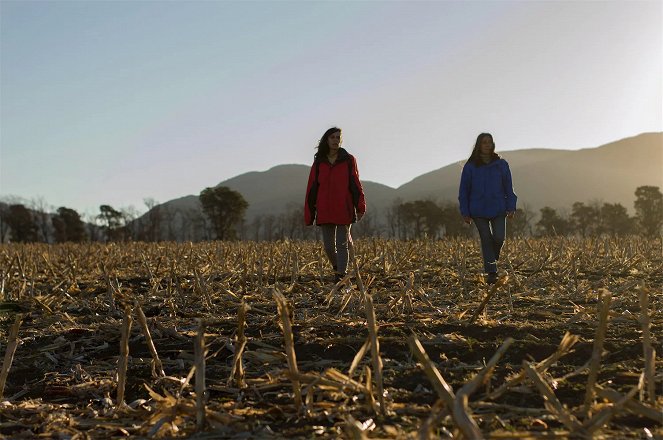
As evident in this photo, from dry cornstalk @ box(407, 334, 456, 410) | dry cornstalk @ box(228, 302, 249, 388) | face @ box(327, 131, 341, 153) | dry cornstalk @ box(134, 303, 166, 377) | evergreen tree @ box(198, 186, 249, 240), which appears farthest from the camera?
evergreen tree @ box(198, 186, 249, 240)

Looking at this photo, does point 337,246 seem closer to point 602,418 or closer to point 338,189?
point 338,189

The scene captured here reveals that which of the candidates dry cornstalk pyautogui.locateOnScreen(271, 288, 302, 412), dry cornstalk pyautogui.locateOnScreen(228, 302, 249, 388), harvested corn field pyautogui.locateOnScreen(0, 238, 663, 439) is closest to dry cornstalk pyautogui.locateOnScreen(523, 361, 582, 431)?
harvested corn field pyautogui.locateOnScreen(0, 238, 663, 439)

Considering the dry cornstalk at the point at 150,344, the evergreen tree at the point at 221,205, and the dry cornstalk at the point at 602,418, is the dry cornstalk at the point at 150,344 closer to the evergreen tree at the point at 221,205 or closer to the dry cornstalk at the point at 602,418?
the dry cornstalk at the point at 602,418

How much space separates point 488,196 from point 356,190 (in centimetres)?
156

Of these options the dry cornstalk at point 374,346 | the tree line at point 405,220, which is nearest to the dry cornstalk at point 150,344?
the dry cornstalk at point 374,346

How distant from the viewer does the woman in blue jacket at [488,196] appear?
6.84 meters

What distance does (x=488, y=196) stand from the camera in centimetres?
687

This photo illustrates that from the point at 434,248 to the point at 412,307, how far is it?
22.3 feet

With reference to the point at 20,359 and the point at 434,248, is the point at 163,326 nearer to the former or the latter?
the point at 20,359

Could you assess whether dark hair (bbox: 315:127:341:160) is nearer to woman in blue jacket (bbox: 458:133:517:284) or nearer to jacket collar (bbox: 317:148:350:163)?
jacket collar (bbox: 317:148:350:163)

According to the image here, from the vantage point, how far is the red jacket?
22.4 feet

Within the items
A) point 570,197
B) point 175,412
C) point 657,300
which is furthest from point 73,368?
point 570,197

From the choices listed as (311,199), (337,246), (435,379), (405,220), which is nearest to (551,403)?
(435,379)

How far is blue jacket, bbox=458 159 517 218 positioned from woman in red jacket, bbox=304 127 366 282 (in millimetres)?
1272
